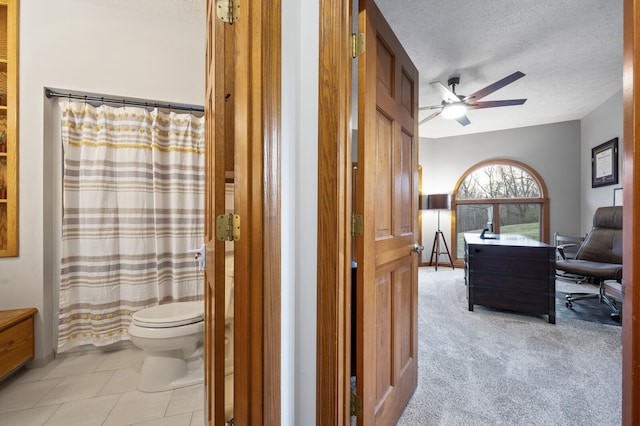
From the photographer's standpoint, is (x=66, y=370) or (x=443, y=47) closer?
(x=66, y=370)

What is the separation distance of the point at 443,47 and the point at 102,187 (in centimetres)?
335

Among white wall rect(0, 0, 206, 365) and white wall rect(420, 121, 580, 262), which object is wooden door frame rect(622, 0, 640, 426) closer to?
white wall rect(0, 0, 206, 365)

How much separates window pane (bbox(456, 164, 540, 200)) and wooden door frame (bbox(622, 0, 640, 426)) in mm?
5454

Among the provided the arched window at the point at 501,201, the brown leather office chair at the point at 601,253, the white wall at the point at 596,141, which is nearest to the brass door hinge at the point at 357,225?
the brown leather office chair at the point at 601,253

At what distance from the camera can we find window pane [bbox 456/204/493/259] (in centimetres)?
558

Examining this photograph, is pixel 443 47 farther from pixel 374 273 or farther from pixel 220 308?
pixel 220 308

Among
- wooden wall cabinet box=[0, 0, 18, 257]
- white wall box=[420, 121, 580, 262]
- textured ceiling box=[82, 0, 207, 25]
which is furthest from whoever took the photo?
white wall box=[420, 121, 580, 262]

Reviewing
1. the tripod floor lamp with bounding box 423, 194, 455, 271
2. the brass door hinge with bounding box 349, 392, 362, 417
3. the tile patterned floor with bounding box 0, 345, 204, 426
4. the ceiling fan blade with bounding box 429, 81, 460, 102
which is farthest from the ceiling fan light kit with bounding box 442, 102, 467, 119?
the tile patterned floor with bounding box 0, 345, 204, 426

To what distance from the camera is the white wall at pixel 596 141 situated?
12.3 ft

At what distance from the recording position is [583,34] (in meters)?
2.52

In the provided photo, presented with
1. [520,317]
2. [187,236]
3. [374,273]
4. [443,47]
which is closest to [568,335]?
[520,317]

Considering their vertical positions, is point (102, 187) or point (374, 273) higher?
point (102, 187)

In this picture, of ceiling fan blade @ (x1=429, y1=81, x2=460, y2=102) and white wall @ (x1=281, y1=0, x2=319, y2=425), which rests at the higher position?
ceiling fan blade @ (x1=429, y1=81, x2=460, y2=102)

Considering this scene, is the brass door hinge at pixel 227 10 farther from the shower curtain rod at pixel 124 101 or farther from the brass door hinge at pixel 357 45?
the shower curtain rod at pixel 124 101
